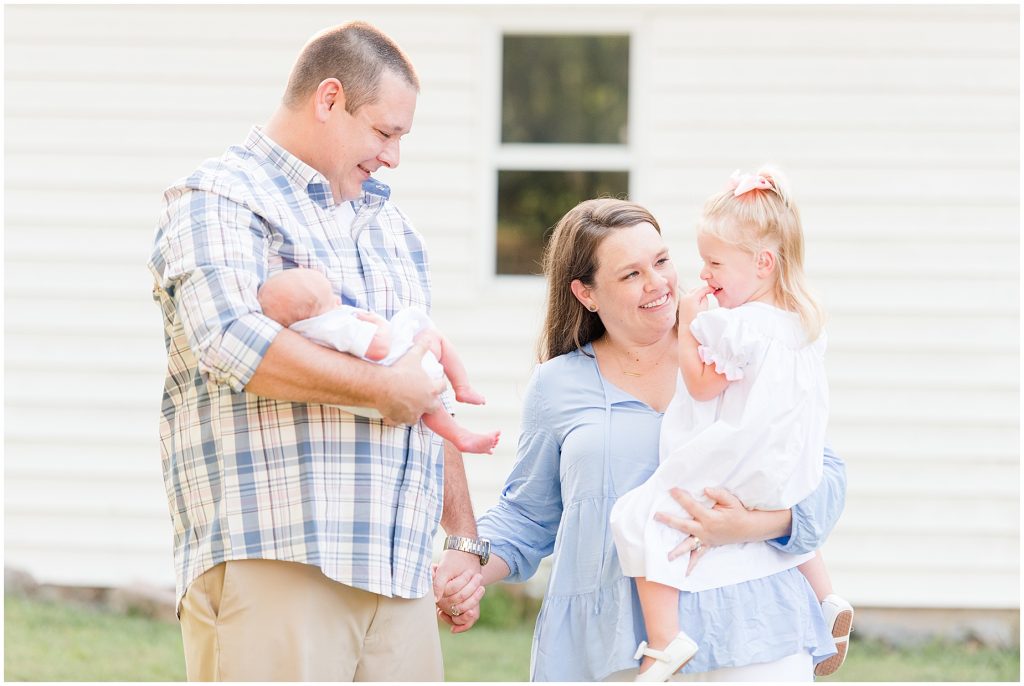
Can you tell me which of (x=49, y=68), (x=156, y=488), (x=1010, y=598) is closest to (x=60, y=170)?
(x=49, y=68)

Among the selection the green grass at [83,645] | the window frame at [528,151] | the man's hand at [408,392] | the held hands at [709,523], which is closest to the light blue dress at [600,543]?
the held hands at [709,523]

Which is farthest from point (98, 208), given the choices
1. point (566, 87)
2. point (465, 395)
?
point (465, 395)

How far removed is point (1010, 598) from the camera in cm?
583

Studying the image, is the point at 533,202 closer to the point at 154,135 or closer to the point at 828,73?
the point at 828,73

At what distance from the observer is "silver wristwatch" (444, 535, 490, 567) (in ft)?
9.25

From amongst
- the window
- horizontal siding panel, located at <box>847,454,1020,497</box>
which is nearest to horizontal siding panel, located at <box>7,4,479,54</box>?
the window

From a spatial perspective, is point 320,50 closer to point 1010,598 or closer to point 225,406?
point 225,406

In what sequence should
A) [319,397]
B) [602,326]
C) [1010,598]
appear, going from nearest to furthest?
[319,397] → [602,326] → [1010,598]

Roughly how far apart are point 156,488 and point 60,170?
1.81m

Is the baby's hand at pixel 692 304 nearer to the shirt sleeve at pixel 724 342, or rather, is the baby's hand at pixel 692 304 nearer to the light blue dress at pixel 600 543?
the shirt sleeve at pixel 724 342

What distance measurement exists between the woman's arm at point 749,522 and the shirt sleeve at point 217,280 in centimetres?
98

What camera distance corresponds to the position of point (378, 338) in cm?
230

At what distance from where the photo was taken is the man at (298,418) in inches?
86.2

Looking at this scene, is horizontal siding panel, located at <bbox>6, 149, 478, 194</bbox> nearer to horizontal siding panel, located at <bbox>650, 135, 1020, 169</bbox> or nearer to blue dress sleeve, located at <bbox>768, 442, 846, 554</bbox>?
horizontal siding panel, located at <bbox>650, 135, 1020, 169</bbox>
